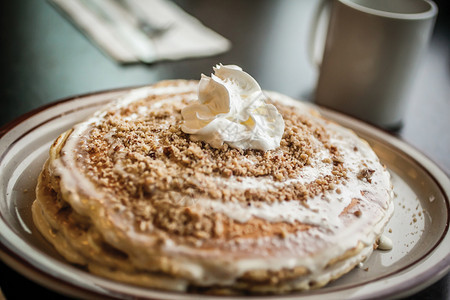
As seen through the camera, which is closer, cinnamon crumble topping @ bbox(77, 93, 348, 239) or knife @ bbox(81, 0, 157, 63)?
cinnamon crumble topping @ bbox(77, 93, 348, 239)

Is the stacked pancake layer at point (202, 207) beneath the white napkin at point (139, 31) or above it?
above

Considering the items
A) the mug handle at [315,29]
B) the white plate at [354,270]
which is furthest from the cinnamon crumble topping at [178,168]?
the mug handle at [315,29]

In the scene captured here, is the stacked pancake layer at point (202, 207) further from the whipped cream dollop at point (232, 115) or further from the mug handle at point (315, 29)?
the mug handle at point (315, 29)

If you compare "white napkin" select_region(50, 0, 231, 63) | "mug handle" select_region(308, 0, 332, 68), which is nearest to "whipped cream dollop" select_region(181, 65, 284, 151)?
"mug handle" select_region(308, 0, 332, 68)

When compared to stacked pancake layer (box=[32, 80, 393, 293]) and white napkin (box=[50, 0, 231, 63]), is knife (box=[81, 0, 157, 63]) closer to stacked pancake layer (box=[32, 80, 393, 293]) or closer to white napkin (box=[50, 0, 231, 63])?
white napkin (box=[50, 0, 231, 63])

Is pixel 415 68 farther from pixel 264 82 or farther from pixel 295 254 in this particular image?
pixel 295 254

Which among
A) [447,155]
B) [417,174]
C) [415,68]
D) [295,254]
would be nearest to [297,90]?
[415,68]
